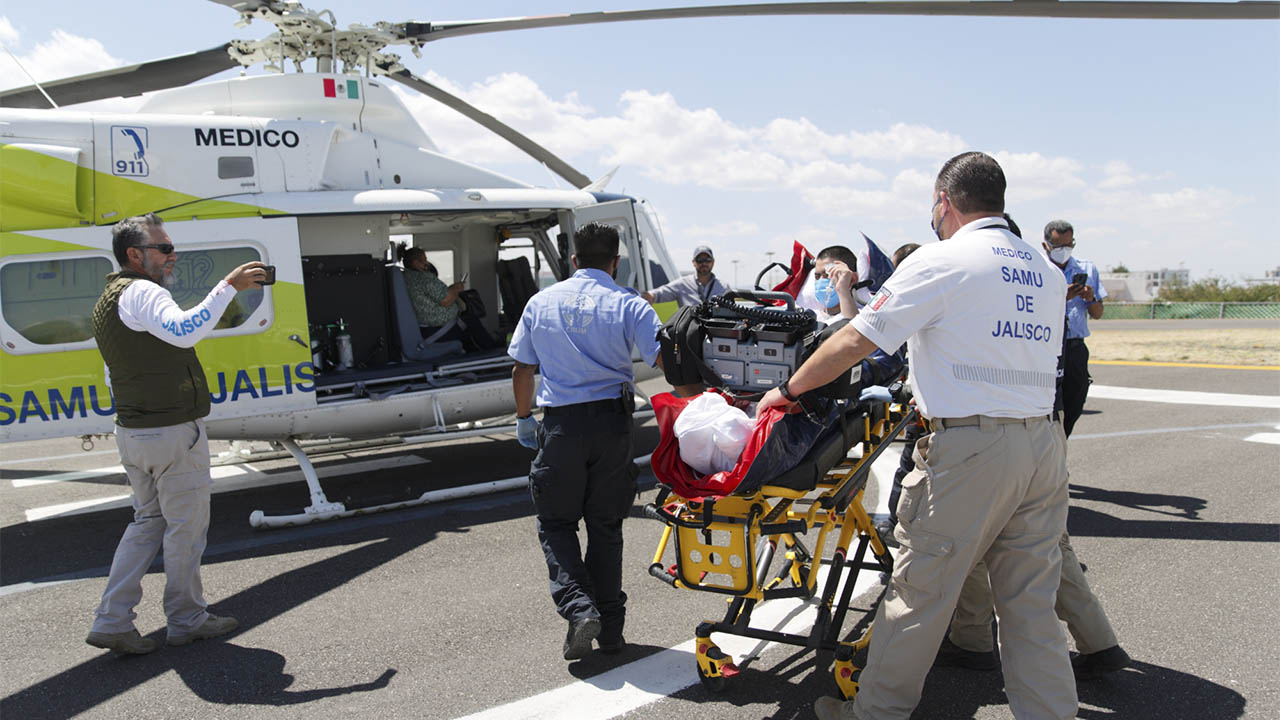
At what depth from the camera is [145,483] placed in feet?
13.3

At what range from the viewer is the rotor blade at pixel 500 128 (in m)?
8.55

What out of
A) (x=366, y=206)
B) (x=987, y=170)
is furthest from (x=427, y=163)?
(x=987, y=170)

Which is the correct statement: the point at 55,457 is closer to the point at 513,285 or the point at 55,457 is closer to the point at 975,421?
the point at 513,285

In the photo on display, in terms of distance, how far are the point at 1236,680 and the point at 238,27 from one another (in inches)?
317

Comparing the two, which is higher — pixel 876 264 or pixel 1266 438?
pixel 876 264

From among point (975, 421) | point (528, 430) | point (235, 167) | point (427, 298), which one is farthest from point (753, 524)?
point (427, 298)

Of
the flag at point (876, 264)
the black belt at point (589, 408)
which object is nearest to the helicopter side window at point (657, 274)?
the flag at point (876, 264)

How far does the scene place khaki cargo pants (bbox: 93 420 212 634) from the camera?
396 centimetres

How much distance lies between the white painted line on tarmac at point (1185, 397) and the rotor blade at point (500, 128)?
763cm

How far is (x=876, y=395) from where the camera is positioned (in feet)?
12.3

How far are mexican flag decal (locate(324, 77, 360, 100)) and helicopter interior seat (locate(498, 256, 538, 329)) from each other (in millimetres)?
3023

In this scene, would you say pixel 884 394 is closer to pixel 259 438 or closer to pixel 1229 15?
pixel 1229 15

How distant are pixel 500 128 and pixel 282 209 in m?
3.16

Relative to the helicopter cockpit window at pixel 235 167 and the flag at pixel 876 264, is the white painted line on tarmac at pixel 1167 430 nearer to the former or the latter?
the flag at pixel 876 264
